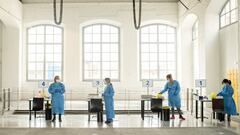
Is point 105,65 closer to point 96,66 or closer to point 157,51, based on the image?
point 96,66

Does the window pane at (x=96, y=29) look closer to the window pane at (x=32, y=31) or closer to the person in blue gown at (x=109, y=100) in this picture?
the window pane at (x=32, y=31)

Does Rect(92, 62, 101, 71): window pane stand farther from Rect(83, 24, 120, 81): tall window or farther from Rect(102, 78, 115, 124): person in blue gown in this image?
Rect(102, 78, 115, 124): person in blue gown

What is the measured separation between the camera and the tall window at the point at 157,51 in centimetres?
2077

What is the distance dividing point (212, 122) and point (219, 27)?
517cm

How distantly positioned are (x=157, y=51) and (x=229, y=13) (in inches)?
269

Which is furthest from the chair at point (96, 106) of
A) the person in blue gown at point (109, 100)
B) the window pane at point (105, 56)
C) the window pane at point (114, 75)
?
the window pane at point (105, 56)

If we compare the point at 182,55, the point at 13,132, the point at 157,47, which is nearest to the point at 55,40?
the point at 157,47

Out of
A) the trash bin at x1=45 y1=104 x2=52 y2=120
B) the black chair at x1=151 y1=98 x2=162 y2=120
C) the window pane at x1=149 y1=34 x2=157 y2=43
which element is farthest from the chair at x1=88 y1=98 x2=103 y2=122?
the window pane at x1=149 y1=34 x2=157 y2=43

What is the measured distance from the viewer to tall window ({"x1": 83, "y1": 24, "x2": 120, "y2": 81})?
68.2 feet

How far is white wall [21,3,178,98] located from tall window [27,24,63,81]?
56 centimetres

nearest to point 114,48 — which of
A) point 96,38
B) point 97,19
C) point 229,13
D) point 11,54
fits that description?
point 96,38

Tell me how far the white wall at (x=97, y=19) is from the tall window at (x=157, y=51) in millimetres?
618

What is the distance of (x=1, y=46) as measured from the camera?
19781mm

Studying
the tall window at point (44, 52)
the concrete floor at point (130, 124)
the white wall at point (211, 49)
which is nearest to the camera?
the concrete floor at point (130, 124)
